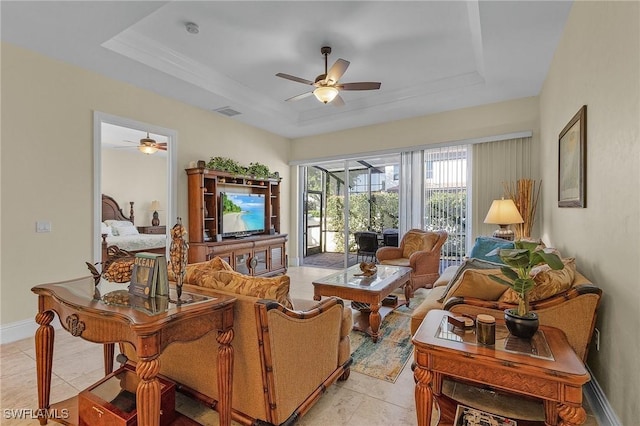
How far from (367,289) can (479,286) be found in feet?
3.80

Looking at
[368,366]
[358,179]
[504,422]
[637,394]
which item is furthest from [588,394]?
[358,179]

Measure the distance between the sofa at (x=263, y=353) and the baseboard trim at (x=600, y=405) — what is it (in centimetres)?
154

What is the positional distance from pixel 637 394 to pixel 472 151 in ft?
13.5

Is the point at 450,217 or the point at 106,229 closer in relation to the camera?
the point at 450,217

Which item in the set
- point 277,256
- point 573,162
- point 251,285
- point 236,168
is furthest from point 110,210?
point 573,162

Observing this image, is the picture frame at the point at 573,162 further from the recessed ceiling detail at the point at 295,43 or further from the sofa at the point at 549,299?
Result: the recessed ceiling detail at the point at 295,43

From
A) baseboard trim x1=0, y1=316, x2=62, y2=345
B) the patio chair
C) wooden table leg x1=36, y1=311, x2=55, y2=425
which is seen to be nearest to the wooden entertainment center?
the patio chair

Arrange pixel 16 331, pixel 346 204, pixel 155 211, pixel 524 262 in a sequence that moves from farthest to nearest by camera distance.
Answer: pixel 155 211 → pixel 346 204 → pixel 16 331 → pixel 524 262

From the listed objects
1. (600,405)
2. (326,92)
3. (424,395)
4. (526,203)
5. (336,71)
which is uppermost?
(336,71)

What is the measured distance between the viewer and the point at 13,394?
6.89ft

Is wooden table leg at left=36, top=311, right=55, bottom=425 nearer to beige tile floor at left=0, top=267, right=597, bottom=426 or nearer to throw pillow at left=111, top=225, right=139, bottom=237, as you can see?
beige tile floor at left=0, top=267, right=597, bottom=426

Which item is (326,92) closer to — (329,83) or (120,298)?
(329,83)

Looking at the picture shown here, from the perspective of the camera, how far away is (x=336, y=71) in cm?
326

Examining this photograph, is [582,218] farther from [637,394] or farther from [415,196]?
[415,196]
